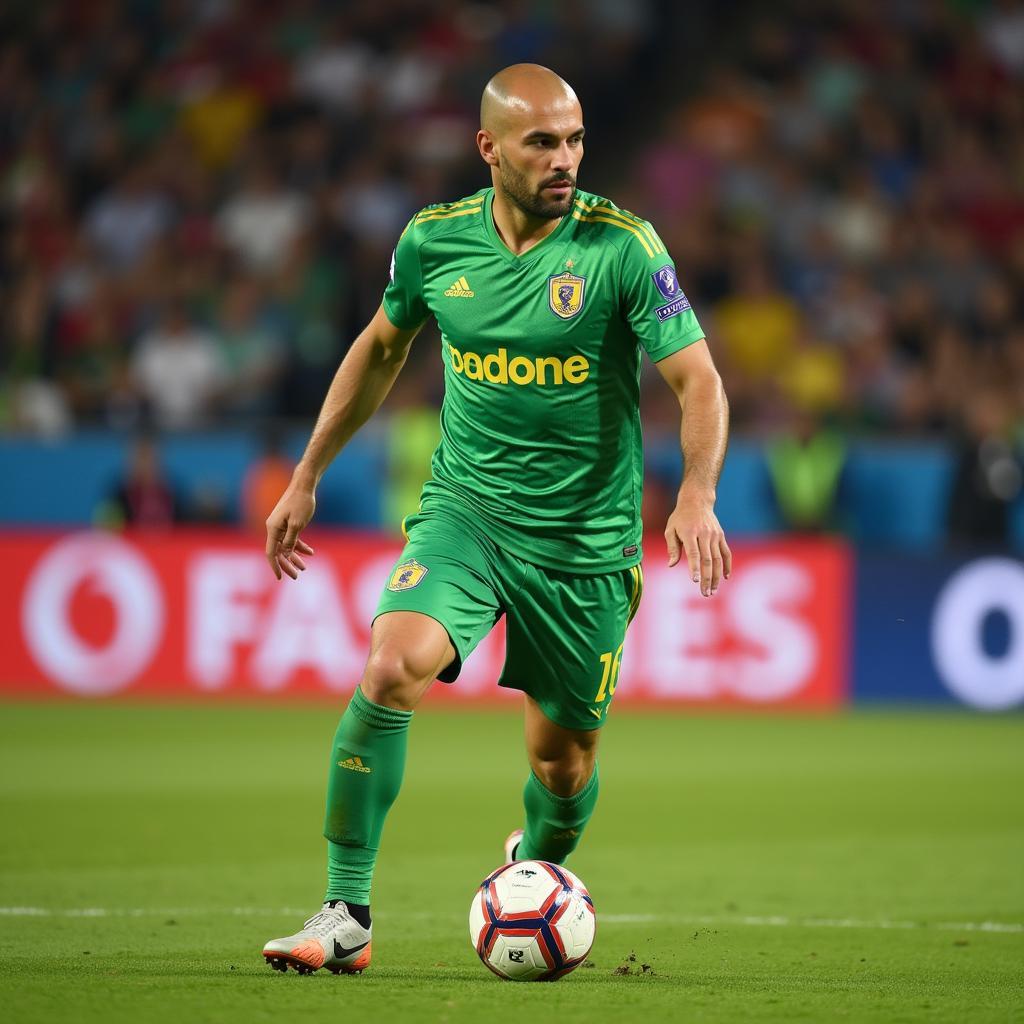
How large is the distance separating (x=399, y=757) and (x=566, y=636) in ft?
2.29

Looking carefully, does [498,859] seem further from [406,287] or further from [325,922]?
[406,287]

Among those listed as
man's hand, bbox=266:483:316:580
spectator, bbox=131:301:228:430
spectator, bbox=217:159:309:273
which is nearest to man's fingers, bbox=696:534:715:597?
man's hand, bbox=266:483:316:580

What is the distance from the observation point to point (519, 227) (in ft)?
19.1

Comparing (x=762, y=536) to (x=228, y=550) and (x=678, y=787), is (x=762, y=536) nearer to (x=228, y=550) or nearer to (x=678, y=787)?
(x=228, y=550)

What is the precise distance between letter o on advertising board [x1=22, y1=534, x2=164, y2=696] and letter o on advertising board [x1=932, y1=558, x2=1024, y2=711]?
5818 mm

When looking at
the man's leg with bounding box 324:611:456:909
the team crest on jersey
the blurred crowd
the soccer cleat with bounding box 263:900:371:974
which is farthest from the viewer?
the blurred crowd

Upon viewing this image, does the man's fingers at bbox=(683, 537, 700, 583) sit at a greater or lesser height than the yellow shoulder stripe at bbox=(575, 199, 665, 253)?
lesser

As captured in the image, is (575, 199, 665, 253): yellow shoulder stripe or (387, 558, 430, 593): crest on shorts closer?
(387, 558, 430, 593): crest on shorts

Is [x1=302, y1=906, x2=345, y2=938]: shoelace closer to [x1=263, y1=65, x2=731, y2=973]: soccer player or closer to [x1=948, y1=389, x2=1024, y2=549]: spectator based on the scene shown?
[x1=263, y1=65, x2=731, y2=973]: soccer player

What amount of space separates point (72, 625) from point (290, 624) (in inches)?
63.8

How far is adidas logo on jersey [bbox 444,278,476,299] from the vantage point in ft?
19.1

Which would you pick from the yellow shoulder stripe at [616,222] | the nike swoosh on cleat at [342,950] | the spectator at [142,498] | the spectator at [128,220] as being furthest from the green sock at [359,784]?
the spectator at [128,220]

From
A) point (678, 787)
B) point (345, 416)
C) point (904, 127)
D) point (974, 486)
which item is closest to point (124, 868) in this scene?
point (345, 416)

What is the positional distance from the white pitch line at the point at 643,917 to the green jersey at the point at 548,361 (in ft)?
5.11
